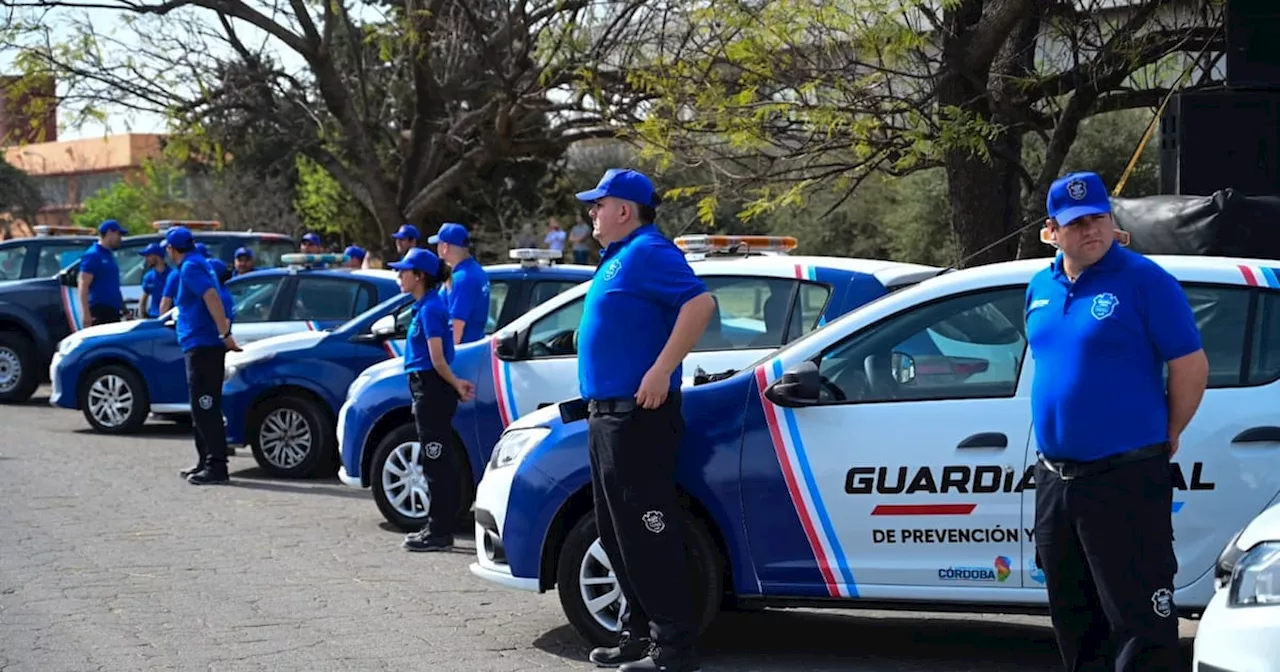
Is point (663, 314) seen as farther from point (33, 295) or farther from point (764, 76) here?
point (33, 295)

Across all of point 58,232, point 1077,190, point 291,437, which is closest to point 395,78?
point 58,232

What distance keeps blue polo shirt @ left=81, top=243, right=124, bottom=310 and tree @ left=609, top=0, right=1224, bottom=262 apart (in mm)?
7463

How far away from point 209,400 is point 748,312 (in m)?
4.65

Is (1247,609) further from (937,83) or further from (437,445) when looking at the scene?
(937,83)

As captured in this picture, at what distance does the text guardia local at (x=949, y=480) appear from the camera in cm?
598

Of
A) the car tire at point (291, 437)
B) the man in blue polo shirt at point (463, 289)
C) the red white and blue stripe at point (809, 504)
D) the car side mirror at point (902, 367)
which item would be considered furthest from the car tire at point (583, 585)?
the car tire at point (291, 437)

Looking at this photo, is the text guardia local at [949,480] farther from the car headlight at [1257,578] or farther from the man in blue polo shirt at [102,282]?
the man in blue polo shirt at [102,282]

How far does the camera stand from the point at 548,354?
9414mm

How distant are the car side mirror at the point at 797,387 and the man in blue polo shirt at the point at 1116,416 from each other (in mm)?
1314

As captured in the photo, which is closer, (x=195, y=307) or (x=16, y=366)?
(x=195, y=307)

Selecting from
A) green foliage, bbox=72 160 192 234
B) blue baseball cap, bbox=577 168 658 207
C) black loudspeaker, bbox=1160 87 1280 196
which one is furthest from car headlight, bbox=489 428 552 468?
green foliage, bbox=72 160 192 234

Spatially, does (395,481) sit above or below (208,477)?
above

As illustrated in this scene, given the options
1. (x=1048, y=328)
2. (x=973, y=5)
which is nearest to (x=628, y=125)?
(x=973, y=5)

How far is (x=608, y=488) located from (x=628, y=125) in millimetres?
7809
